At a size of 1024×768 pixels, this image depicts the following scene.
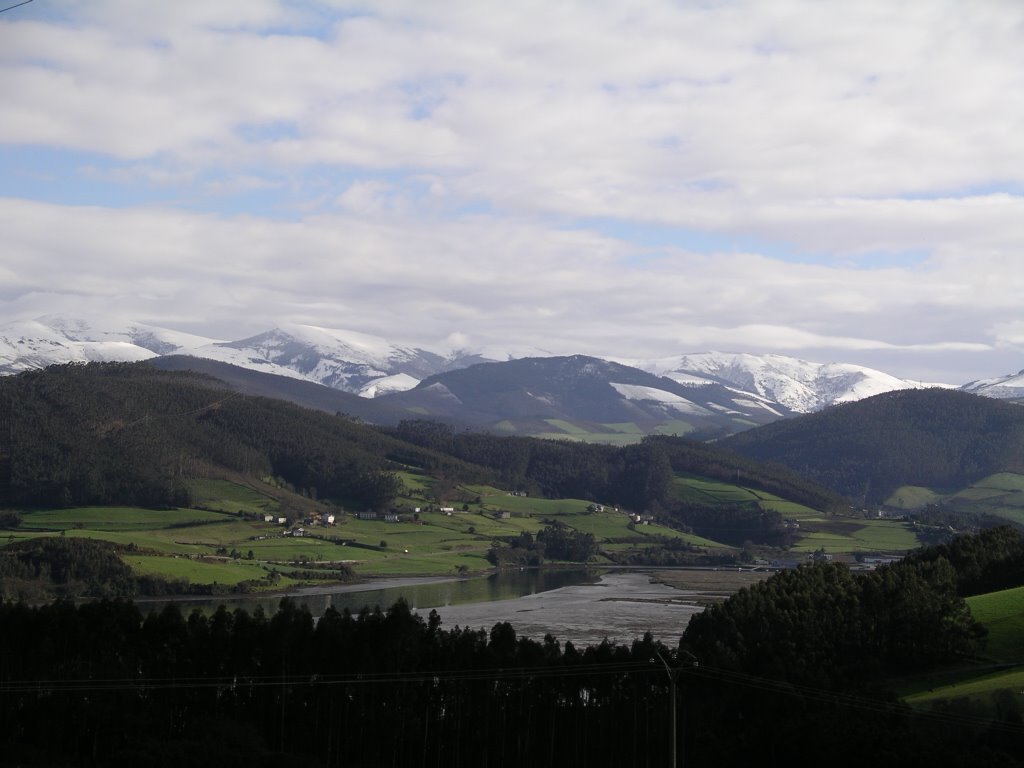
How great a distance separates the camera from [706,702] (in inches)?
2323

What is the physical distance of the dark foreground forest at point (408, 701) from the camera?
4962 centimetres

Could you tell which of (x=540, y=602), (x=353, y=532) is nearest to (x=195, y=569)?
(x=540, y=602)

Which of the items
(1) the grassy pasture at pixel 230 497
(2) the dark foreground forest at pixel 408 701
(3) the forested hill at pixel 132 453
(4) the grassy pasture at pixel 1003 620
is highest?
(3) the forested hill at pixel 132 453

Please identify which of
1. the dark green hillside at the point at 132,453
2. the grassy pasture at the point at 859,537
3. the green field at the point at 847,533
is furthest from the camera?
the green field at the point at 847,533

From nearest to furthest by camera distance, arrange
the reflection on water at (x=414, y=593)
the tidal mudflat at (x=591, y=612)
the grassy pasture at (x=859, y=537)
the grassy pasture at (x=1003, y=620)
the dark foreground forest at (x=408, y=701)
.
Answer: the dark foreground forest at (x=408, y=701) < the grassy pasture at (x=1003, y=620) < the tidal mudflat at (x=591, y=612) < the reflection on water at (x=414, y=593) < the grassy pasture at (x=859, y=537)

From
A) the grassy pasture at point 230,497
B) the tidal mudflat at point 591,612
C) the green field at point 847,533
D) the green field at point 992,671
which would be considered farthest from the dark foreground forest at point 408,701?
the green field at point 847,533

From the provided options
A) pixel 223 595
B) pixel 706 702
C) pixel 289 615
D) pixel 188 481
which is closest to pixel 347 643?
pixel 289 615

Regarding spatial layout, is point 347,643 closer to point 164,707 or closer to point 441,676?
point 441,676

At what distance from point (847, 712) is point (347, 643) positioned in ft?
74.1

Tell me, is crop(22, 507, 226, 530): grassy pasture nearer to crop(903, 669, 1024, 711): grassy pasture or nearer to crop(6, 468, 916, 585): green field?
A: crop(6, 468, 916, 585): green field

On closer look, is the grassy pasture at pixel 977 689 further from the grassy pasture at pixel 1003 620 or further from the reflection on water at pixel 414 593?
the reflection on water at pixel 414 593

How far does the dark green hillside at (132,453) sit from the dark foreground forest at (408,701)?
328ft

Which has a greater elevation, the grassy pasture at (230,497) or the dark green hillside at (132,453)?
the dark green hillside at (132,453)

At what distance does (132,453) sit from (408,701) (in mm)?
120928
